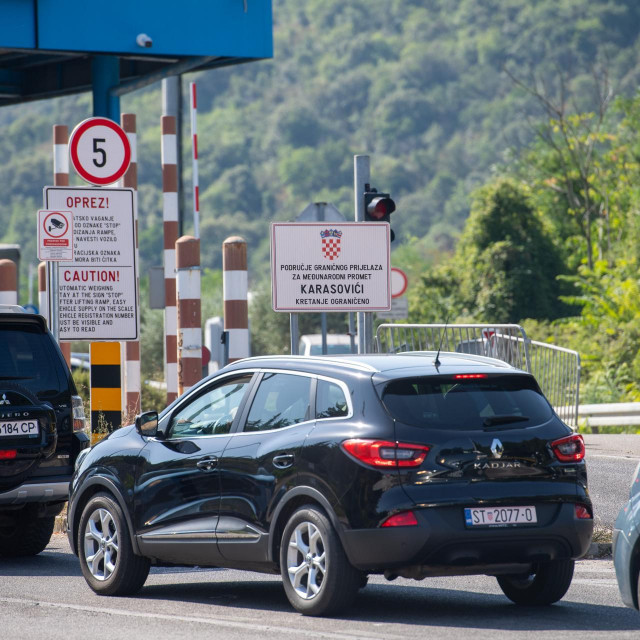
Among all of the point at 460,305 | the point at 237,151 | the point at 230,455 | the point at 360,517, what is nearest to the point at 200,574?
the point at 230,455

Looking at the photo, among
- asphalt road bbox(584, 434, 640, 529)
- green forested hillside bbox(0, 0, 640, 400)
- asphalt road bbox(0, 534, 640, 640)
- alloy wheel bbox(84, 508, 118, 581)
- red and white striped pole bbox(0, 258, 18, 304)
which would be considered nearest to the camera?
asphalt road bbox(0, 534, 640, 640)

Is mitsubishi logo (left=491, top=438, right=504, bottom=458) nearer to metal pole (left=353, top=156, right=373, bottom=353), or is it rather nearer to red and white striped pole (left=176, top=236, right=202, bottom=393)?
metal pole (left=353, top=156, right=373, bottom=353)

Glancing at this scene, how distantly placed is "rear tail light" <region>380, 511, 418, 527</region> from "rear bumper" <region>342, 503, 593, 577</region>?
0.07 ft

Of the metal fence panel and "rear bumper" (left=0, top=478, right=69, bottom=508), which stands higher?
the metal fence panel

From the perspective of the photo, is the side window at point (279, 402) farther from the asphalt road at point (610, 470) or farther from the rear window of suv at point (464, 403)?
the asphalt road at point (610, 470)

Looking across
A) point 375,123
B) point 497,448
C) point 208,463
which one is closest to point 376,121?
point 375,123

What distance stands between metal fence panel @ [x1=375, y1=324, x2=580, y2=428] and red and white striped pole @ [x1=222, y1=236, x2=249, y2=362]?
395cm

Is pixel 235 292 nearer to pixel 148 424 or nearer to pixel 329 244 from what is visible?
pixel 329 244

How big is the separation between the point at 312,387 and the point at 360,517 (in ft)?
3.15

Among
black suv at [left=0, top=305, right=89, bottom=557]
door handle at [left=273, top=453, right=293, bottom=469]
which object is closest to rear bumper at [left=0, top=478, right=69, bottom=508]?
black suv at [left=0, top=305, right=89, bottom=557]

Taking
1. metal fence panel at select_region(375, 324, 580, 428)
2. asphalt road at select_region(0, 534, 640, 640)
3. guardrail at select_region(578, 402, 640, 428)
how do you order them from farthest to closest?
1. guardrail at select_region(578, 402, 640, 428)
2. metal fence panel at select_region(375, 324, 580, 428)
3. asphalt road at select_region(0, 534, 640, 640)

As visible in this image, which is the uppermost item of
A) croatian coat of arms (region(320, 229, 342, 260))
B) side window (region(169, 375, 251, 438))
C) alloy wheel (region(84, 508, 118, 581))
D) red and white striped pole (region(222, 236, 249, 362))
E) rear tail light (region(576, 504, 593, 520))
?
croatian coat of arms (region(320, 229, 342, 260))

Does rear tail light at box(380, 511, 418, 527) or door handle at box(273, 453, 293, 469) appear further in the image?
door handle at box(273, 453, 293, 469)

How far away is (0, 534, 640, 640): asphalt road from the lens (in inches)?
297
